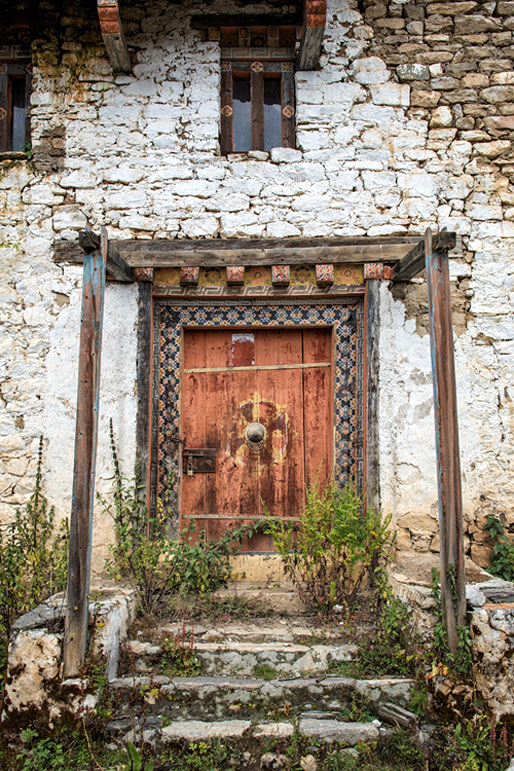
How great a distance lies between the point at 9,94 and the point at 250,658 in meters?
4.93

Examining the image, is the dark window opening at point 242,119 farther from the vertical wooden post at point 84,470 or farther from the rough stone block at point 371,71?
the vertical wooden post at point 84,470

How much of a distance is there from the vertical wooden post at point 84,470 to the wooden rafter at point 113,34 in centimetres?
199

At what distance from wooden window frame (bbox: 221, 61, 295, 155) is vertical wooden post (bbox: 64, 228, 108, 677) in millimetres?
1990

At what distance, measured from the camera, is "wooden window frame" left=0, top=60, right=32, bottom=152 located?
15.8 ft

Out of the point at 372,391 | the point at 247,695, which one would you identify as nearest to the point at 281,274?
the point at 372,391

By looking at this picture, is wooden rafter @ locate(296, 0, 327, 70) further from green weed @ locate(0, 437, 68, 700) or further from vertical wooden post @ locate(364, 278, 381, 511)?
green weed @ locate(0, 437, 68, 700)

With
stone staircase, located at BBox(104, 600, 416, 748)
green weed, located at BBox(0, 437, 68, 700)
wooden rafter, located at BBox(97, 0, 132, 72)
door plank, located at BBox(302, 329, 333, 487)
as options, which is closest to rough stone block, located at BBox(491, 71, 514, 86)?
door plank, located at BBox(302, 329, 333, 487)

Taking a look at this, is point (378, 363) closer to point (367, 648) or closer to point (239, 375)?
point (239, 375)

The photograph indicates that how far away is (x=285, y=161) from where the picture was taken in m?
4.61

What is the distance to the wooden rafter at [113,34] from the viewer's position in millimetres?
4238

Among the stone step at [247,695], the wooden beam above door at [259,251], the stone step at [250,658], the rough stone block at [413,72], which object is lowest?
the stone step at [247,695]

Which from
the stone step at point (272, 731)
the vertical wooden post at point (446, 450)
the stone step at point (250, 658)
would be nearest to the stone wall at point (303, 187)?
the vertical wooden post at point (446, 450)

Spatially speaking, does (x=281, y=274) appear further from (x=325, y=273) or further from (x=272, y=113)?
(x=272, y=113)

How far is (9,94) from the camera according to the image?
15.9ft
